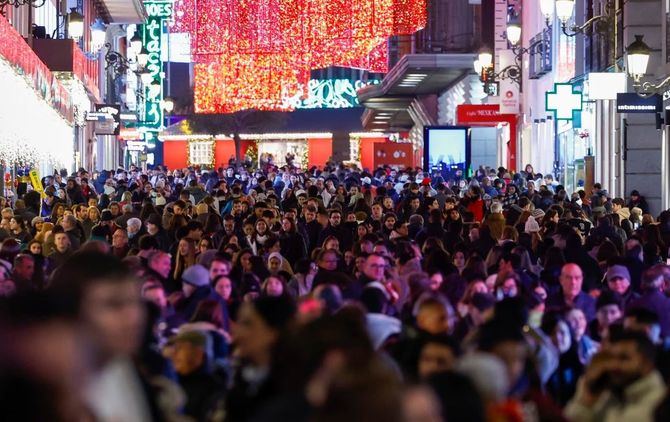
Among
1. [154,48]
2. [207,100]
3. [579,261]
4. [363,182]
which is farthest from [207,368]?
[154,48]

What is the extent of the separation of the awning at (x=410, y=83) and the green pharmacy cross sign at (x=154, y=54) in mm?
10525

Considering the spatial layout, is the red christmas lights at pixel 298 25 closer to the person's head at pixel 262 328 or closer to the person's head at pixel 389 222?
the person's head at pixel 389 222

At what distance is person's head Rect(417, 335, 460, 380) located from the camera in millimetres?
7298

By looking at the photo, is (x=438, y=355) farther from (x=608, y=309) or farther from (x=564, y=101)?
(x=564, y=101)

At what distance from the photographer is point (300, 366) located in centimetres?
625

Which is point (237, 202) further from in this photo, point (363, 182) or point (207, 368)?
point (207, 368)

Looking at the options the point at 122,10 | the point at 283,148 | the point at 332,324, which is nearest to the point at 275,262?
the point at 332,324

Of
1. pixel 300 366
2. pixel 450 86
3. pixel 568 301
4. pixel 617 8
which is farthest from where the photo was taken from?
pixel 450 86

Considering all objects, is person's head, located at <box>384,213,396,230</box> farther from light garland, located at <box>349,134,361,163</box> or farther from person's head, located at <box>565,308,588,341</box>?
light garland, located at <box>349,134,361,163</box>

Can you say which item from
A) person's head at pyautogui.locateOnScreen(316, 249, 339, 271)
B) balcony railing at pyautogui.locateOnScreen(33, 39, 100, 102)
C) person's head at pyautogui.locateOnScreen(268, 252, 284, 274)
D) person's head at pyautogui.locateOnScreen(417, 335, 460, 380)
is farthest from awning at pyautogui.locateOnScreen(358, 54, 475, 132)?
person's head at pyautogui.locateOnScreen(417, 335, 460, 380)

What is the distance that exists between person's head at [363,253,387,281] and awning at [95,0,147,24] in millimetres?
47523

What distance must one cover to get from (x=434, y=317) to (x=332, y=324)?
323 cm

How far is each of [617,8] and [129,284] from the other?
27.6 m

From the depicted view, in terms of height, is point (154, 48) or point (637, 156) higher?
point (154, 48)
